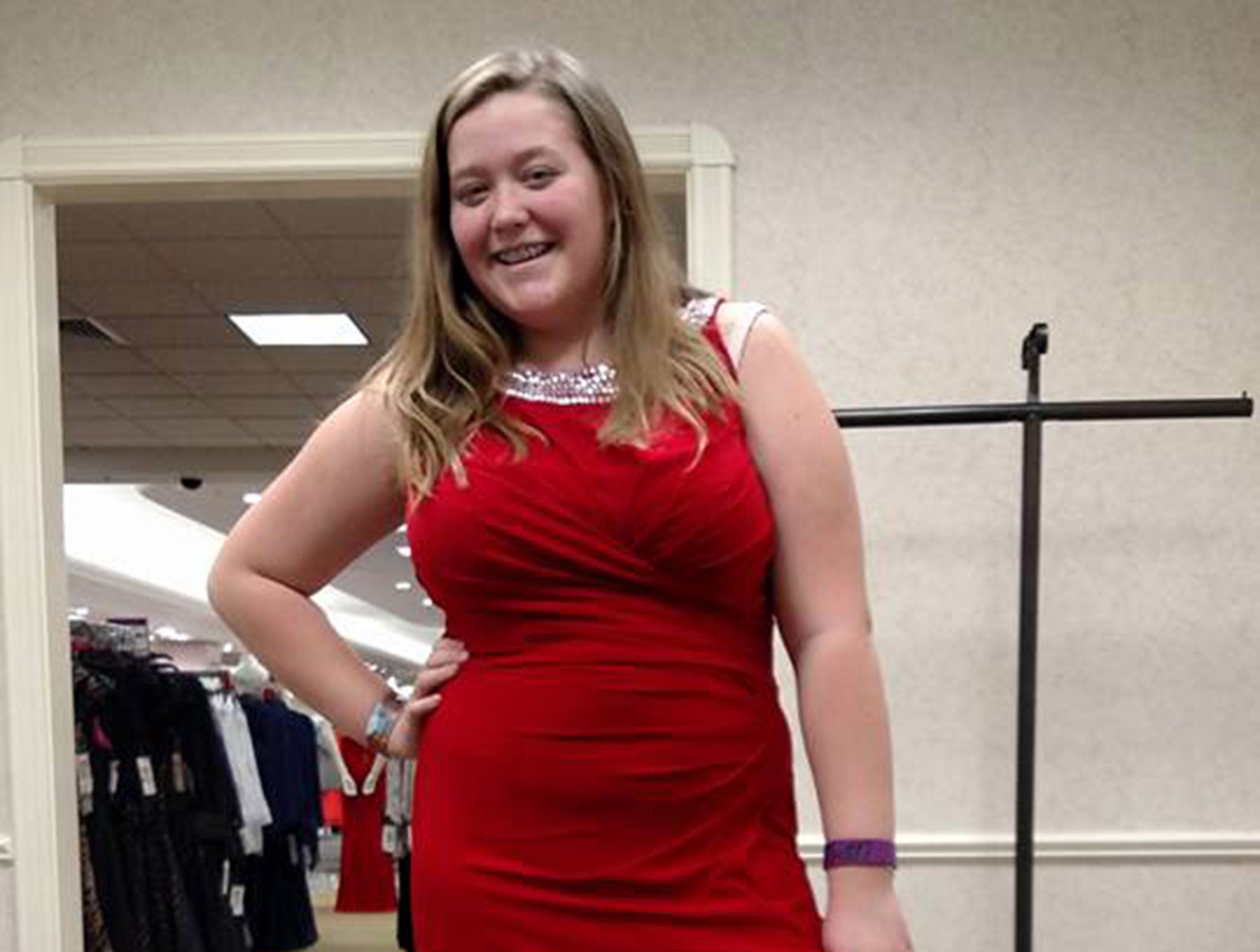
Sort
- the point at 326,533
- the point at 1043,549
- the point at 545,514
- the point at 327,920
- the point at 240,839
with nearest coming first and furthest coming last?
the point at 545,514 → the point at 326,533 → the point at 1043,549 → the point at 240,839 → the point at 327,920

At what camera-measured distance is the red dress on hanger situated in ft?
23.4

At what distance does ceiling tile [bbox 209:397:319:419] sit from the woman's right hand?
5369 millimetres

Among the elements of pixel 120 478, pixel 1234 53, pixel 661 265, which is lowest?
pixel 120 478

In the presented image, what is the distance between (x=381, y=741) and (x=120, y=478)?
719 cm

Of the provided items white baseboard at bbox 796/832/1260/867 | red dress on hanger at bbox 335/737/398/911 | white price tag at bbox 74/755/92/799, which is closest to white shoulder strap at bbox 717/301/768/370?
white baseboard at bbox 796/832/1260/867

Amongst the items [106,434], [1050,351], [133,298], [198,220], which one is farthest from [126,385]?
[1050,351]

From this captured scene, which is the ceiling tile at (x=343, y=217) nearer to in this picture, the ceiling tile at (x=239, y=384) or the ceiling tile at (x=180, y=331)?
the ceiling tile at (x=180, y=331)

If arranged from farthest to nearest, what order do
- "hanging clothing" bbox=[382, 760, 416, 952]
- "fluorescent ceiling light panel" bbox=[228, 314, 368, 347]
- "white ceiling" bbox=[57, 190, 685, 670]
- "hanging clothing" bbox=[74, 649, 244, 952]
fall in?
"fluorescent ceiling light panel" bbox=[228, 314, 368, 347], "hanging clothing" bbox=[382, 760, 416, 952], "hanging clothing" bbox=[74, 649, 244, 952], "white ceiling" bbox=[57, 190, 685, 670]

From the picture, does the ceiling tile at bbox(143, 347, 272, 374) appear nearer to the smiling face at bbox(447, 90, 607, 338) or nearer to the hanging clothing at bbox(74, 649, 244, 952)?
the hanging clothing at bbox(74, 649, 244, 952)

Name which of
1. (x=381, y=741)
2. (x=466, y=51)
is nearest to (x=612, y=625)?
(x=381, y=741)

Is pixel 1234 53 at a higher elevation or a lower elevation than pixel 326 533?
higher

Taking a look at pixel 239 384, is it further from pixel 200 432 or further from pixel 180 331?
pixel 200 432

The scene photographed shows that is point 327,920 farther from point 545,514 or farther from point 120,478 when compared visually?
point 545,514

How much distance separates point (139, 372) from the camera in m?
5.70
